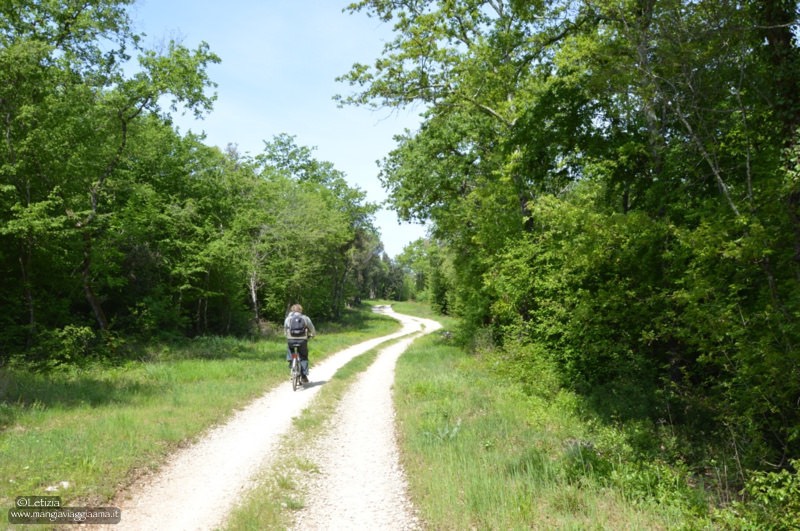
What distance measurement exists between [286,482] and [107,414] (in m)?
4.74

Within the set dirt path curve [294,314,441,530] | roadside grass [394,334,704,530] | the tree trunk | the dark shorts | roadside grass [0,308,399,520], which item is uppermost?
the tree trunk

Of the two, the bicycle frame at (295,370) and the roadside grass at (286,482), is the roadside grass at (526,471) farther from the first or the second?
the bicycle frame at (295,370)

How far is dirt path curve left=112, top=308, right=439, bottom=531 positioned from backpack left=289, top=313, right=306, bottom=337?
218cm

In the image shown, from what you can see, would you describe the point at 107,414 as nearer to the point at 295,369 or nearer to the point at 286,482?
the point at 295,369

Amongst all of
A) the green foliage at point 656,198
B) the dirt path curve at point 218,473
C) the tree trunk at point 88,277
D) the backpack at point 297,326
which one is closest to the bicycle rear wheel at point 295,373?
the backpack at point 297,326

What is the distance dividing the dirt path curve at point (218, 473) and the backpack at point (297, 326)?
7.17 ft

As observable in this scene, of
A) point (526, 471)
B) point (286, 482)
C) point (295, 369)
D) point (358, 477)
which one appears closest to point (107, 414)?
point (295, 369)

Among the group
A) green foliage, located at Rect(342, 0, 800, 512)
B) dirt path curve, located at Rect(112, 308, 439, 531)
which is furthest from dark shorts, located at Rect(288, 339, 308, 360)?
green foliage, located at Rect(342, 0, 800, 512)

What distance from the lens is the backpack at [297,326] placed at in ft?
39.9

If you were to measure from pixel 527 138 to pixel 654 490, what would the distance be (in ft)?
27.3

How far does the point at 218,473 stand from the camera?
246 inches

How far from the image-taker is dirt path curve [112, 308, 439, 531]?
16.3ft

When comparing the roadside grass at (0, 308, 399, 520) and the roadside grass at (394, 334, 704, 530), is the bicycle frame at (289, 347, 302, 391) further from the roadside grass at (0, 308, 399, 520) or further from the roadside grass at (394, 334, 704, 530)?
the roadside grass at (394, 334, 704, 530)

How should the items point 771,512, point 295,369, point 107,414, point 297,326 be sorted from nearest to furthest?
point 771,512 → point 107,414 → point 295,369 → point 297,326
